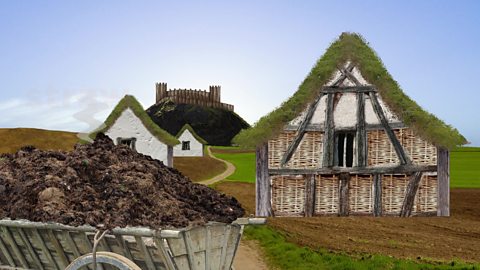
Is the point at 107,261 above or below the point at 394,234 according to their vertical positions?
above

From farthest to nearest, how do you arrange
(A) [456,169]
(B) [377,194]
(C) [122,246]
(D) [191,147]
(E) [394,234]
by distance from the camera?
(D) [191,147]
(A) [456,169]
(B) [377,194]
(E) [394,234]
(C) [122,246]

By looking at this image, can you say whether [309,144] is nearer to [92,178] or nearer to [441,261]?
[441,261]

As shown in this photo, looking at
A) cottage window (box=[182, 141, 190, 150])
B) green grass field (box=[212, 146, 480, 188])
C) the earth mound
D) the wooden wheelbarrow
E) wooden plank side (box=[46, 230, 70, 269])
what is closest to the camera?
the wooden wheelbarrow

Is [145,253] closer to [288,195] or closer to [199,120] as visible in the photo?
[288,195]

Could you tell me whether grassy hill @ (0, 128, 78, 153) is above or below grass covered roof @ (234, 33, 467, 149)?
below

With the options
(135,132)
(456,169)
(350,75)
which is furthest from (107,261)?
(456,169)

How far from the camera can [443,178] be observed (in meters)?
17.6

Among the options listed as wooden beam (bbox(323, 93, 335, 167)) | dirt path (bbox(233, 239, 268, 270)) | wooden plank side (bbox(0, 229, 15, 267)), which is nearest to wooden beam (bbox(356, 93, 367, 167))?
wooden beam (bbox(323, 93, 335, 167))

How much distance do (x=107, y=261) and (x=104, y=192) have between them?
0.85 m

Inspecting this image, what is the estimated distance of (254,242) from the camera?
15555mm

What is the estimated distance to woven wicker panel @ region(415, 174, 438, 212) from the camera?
1769 centimetres

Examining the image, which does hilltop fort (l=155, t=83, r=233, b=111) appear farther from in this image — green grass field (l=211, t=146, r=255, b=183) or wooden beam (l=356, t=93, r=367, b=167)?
wooden beam (l=356, t=93, r=367, b=167)

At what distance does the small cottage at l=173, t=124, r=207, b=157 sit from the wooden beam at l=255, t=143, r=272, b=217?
77.5ft

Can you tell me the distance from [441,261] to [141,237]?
8791 mm
